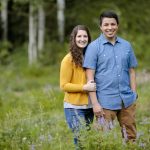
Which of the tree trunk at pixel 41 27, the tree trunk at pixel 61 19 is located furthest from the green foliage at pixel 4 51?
the tree trunk at pixel 61 19

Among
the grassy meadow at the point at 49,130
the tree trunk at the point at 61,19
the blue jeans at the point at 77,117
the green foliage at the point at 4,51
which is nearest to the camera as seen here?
the grassy meadow at the point at 49,130

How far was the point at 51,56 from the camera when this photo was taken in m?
22.9

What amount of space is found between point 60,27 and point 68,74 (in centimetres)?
1875

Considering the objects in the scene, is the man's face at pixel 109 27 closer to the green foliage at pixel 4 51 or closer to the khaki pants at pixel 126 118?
the khaki pants at pixel 126 118

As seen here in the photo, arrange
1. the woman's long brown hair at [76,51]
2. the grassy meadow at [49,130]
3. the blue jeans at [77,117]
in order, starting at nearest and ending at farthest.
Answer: the grassy meadow at [49,130]
the blue jeans at [77,117]
the woman's long brown hair at [76,51]

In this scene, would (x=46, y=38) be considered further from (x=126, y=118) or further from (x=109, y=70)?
(x=109, y=70)

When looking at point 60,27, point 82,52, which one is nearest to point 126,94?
point 82,52

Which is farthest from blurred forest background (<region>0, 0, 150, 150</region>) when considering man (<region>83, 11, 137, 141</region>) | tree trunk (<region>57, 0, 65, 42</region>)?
man (<region>83, 11, 137, 141</region>)

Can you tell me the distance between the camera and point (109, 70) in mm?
6008

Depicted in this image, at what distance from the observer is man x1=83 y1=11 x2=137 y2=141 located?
5.99 metres

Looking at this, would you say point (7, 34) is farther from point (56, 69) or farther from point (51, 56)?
point (56, 69)

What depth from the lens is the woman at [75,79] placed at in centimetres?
607

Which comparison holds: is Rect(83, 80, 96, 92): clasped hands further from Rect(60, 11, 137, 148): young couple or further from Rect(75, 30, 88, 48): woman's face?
Rect(75, 30, 88, 48): woman's face

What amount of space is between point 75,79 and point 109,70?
1.32 feet
